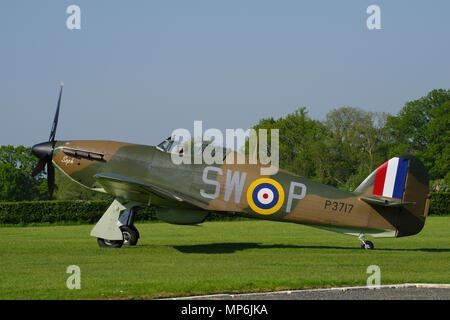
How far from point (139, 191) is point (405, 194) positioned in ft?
22.7

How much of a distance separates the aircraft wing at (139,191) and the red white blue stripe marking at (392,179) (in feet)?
15.1

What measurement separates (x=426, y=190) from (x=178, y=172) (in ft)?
21.6

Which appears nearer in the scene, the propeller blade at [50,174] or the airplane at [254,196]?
the airplane at [254,196]

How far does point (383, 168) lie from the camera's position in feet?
49.7

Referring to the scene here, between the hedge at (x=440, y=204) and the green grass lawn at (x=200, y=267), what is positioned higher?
the green grass lawn at (x=200, y=267)

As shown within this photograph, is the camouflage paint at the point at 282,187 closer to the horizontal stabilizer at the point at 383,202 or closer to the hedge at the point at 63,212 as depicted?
the horizontal stabilizer at the point at 383,202

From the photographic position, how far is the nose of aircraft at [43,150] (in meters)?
16.5

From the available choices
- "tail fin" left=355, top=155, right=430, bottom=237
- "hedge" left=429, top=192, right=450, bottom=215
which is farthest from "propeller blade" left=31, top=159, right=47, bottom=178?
"hedge" left=429, top=192, right=450, bottom=215

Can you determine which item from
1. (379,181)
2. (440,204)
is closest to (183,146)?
(379,181)

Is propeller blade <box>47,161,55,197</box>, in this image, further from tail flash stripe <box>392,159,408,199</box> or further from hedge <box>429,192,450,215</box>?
hedge <box>429,192,450,215</box>

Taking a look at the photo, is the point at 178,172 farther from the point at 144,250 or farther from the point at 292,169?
the point at 292,169

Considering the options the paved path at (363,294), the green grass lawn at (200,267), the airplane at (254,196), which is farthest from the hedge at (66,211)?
the paved path at (363,294)
